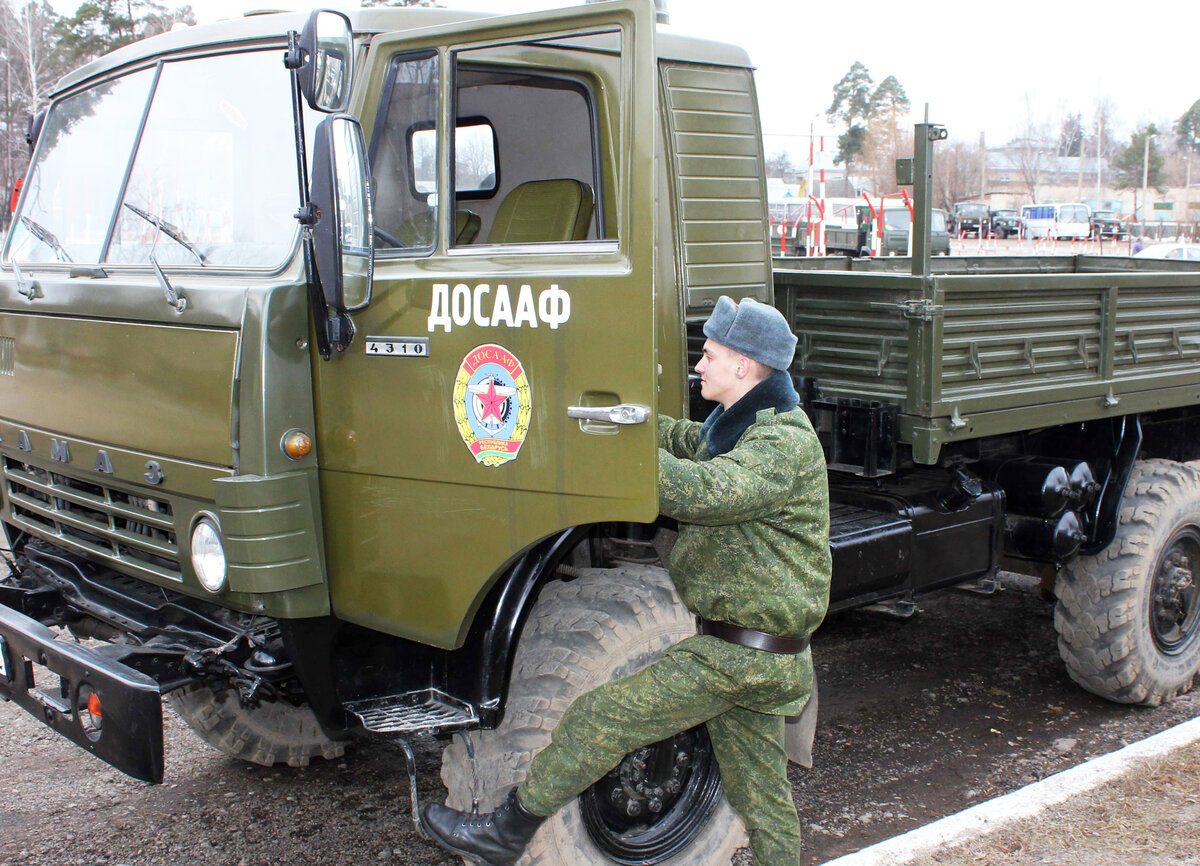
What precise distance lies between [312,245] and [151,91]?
1136mm

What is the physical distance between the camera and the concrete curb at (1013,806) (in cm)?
332

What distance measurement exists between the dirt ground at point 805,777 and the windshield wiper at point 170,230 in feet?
6.46

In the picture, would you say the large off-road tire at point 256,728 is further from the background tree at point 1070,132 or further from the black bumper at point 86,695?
the background tree at point 1070,132

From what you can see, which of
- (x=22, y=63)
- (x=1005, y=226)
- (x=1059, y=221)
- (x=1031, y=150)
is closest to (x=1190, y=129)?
(x=1031, y=150)

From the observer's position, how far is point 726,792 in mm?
3211

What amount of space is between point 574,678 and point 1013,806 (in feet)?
5.25

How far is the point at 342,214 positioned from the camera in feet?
9.28

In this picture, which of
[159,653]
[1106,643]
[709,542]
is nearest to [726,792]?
[709,542]

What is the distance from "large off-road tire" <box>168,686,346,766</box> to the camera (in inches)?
167

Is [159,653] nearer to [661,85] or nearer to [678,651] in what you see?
[678,651]

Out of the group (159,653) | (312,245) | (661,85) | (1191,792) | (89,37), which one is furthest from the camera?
(89,37)

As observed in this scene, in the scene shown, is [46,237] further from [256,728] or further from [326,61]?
[256,728]

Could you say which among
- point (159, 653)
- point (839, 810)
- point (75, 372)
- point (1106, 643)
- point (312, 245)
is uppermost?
point (312, 245)

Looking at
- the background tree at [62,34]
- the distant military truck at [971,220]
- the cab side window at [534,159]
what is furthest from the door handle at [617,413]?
the distant military truck at [971,220]
